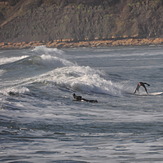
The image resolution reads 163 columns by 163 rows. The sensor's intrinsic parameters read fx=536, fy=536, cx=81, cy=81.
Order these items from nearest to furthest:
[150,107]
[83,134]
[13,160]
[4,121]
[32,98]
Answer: [13,160] < [83,134] < [4,121] < [150,107] < [32,98]

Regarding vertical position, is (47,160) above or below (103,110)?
below

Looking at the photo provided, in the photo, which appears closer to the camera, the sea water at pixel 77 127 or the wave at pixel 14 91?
the sea water at pixel 77 127

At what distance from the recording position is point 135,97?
915 inches

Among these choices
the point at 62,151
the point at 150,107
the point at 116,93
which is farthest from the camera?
the point at 116,93

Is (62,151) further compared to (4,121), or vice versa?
(4,121)

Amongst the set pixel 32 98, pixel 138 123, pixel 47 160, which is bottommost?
pixel 47 160

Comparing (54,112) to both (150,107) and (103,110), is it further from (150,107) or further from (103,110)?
(150,107)

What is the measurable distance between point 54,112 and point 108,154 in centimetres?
653

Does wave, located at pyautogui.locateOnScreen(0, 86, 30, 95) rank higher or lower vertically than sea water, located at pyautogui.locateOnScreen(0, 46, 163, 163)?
higher

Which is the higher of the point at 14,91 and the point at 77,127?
the point at 14,91

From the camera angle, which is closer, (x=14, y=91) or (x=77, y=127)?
(x=77, y=127)

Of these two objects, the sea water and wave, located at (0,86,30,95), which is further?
wave, located at (0,86,30,95)

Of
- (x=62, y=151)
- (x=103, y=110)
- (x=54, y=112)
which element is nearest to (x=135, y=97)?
(x=103, y=110)

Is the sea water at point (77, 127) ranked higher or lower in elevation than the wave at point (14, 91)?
lower
